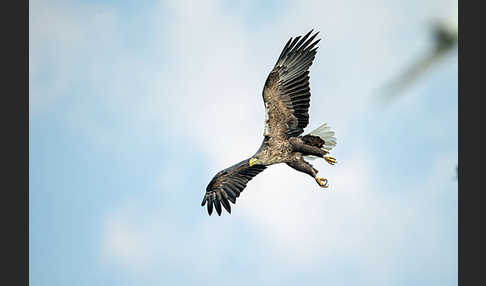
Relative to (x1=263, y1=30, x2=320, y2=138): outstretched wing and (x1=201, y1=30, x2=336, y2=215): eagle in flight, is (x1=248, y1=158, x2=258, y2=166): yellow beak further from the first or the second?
(x1=263, y1=30, x2=320, y2=138): outstretched wing

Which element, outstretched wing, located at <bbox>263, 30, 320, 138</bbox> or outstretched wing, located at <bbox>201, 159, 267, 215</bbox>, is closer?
outstretched wing, located at <bbox>263, 30, 320, 138</bbox>

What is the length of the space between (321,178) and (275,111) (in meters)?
1.35

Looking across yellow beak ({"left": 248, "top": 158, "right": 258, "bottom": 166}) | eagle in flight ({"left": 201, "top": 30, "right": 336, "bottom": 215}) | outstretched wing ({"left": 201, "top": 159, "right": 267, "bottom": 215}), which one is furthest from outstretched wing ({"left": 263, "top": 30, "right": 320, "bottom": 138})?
outstretched wing ({"left": 201, "top": 159, "right": 267, "bottom": 215})

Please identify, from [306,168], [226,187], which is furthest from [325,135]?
[226,187]

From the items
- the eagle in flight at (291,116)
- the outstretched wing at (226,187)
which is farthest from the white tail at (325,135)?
the outstretched wing at (226,187)

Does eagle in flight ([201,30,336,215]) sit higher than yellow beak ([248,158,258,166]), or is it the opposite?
eagle in flight ([201,30,336,215])

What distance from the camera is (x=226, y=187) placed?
10.4 m

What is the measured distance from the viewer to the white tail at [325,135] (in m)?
9.25

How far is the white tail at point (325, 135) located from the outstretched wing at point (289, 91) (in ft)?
1.68

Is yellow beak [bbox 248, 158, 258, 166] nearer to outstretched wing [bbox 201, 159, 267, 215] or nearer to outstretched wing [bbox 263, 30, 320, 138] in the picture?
outstretched wing [bbox 263, 30, 320, 138]

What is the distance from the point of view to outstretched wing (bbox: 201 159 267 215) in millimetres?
10195

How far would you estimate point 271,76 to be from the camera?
8695mm
